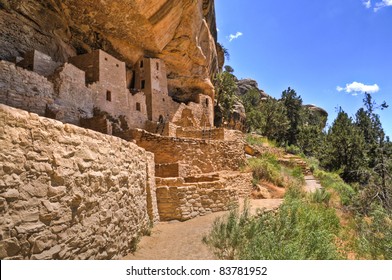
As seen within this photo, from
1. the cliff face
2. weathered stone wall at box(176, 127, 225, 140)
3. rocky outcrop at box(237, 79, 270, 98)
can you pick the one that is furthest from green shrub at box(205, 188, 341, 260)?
rocky outcrop at box(237, 79, 270, 98)

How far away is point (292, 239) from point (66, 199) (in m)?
4.41

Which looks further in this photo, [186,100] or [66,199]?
[186,100]

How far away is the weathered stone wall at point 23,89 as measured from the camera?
864 centimetres

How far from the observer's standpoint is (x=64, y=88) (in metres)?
10.9

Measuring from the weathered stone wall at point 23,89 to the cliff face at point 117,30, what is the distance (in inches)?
108

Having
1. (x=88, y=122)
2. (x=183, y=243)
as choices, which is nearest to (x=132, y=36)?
(x=88, y=122)

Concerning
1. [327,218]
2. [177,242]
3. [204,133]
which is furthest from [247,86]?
[177,242]

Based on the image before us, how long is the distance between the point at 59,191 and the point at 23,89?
306 inches

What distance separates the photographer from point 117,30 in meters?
14.9

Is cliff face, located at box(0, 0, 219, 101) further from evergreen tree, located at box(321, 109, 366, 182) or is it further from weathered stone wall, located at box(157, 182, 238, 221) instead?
evergreen tree, located at box(321, 109, 366, 182)

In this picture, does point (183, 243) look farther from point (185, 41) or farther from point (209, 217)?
point (185, 41)

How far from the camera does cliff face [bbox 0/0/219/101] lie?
470 inches

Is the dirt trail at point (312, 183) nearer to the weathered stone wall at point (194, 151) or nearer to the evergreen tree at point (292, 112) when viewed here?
the weathered stone wall at point (194, 151)

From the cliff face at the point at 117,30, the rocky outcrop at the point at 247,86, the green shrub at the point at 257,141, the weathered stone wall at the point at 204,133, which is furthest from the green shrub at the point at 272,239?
the rocky outcrop at the point at 247,86
